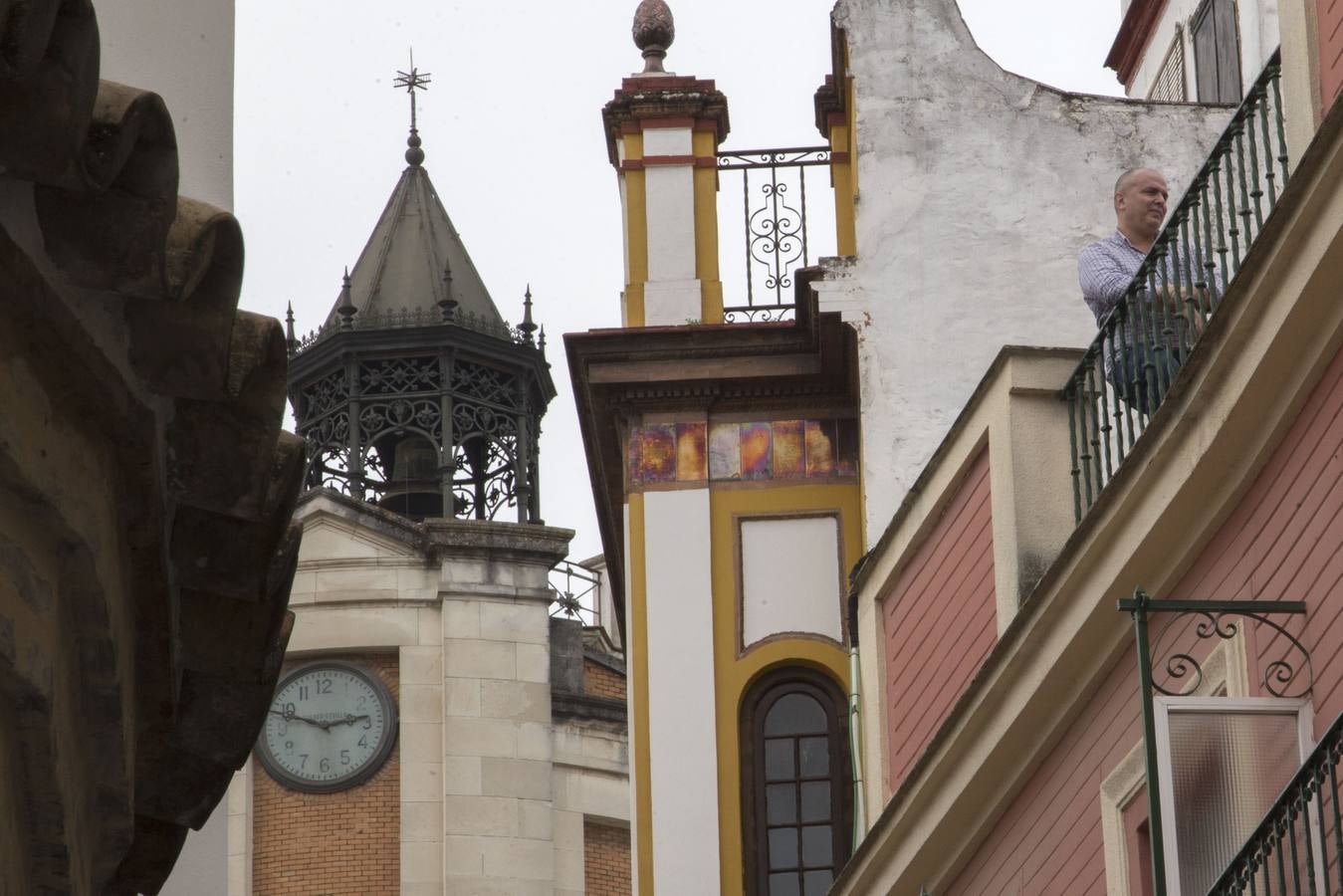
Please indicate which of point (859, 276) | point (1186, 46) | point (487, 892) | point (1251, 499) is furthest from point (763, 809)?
point (487, 892)

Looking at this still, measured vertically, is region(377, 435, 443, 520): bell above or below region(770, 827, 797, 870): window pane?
above

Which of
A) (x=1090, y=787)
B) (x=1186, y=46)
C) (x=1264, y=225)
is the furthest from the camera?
(x=1186, y=46)

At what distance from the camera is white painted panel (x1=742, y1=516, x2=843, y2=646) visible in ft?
86.5

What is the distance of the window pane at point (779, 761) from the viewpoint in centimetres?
2597

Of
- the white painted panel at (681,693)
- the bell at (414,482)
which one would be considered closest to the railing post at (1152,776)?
the white painted panel at (681,693)

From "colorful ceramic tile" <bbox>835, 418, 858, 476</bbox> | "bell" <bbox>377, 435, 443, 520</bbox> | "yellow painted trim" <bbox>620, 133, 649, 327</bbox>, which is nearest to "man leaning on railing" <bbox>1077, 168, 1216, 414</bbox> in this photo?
"colorful ceramic tile" <bbox>835, 418, 858, 476</bbox>

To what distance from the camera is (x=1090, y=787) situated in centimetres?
1580

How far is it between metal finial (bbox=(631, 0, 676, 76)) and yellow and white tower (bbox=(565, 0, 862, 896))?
64cm

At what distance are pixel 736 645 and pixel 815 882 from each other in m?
1.81

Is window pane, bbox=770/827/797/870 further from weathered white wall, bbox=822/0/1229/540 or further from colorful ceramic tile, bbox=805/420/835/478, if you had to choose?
colorful ceramic tile, bbox=805/420/835/478

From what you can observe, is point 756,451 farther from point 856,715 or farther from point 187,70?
point 187,70

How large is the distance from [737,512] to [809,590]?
0.82 m

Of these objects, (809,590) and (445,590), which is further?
(445,590)

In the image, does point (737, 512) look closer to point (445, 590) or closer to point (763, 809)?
point (763, 809)
